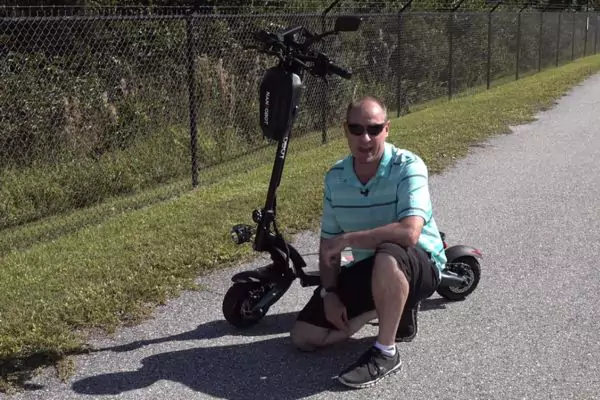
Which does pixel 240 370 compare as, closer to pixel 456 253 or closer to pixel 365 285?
pixel 365 285

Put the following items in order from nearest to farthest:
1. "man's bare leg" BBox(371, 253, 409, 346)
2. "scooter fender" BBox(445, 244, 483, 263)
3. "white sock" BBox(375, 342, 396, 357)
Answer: "man's bare leg" BBox(371, 253, 409, 346) < "white sock" BBox(375, 342, 396, 357) < "scooter fender" BBox(445, 244, 483, 263)

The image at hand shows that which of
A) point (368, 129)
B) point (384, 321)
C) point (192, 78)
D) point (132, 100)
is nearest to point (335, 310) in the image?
point (384, 321)

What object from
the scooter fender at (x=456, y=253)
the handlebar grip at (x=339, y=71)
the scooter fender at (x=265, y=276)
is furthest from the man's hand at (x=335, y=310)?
the handlebar grip at (x=339, y=71)

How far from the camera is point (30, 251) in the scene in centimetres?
596

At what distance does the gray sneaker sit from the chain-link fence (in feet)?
13.6

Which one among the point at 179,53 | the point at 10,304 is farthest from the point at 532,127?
the point at 10,304

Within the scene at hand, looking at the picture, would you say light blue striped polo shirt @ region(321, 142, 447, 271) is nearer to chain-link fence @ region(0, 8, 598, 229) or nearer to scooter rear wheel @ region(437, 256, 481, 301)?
scooter rear wheel @ region(437, 256, 481, 301)

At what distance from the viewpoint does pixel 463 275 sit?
4.60 m

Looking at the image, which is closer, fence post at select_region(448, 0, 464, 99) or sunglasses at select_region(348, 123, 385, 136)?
sunglasses at select_region(348, 123, 385, 136)

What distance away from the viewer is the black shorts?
370cm

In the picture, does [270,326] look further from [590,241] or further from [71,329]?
[590,241]

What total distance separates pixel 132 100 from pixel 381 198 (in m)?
5.76

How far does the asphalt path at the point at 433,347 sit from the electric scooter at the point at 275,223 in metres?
0.15

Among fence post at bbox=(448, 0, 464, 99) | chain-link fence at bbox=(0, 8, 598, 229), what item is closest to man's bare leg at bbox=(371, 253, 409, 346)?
chain-link fence at bbox=(0, 8, 598, 229)
